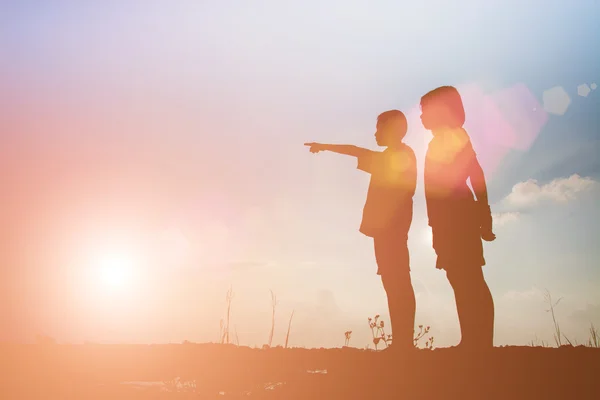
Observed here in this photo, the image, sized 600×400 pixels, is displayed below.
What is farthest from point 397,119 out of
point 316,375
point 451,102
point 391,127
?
point 316,375

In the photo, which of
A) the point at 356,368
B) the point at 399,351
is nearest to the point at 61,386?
the point at 356,368

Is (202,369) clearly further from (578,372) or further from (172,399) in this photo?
(578,372)

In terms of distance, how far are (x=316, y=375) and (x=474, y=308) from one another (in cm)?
168

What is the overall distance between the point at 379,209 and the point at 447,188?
2.74 ft

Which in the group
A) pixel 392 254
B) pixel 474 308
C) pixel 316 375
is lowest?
pixel 316 375

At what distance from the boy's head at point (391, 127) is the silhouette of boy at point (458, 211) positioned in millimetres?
485

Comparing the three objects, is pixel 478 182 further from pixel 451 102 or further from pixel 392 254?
pixel 392 254

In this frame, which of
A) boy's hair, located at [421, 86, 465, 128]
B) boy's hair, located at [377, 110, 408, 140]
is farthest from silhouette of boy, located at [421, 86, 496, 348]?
boy's hair, located at [377, 110, 408, 140]

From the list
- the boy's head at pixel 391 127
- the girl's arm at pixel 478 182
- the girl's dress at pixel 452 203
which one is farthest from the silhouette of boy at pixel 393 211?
the girl's arm at pixel 478 182

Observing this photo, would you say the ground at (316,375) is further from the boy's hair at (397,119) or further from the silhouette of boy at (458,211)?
the boy's hair at (397,119)

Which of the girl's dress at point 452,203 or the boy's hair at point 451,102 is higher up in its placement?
the boy's hair at point 451,102

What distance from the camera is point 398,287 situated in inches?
212

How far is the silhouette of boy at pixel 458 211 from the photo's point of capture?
4754 mm

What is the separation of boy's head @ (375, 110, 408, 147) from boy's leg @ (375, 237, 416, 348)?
116 cm
